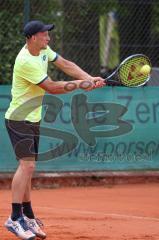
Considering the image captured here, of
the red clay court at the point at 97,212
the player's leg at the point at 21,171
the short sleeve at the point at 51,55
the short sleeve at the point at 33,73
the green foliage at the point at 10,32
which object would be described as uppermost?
the green foliage at the point at 10,32

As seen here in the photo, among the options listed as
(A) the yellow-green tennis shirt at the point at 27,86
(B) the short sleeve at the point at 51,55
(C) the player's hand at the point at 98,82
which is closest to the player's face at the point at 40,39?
(A) the yellow-green tennis shirt at the point at 27,86

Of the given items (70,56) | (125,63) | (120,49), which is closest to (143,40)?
(120,49)

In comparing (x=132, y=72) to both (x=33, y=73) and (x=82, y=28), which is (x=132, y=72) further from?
(x=82, y=28)

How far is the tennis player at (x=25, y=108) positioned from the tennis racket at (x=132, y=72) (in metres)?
0.42

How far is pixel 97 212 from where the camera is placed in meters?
8.71

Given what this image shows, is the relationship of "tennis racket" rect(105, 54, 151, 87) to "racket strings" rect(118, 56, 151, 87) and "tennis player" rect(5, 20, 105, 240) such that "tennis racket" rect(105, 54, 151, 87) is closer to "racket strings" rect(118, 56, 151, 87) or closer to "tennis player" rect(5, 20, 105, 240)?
"racket strings" rect(118, 56, 151, 87)

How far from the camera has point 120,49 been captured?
13.5m

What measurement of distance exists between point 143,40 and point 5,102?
3.39 meters

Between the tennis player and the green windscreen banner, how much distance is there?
378cm

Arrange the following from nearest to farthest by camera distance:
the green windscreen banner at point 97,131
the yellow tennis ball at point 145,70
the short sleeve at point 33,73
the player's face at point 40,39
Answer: the short sleeve at point 33,73 → the player's face at point 40,39 → the yellow tennis ball at point 145,70 → the green windscreen banner at point 97,131

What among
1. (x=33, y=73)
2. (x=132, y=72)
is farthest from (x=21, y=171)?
(x=132, y=72)

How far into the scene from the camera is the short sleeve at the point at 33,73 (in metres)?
6.79

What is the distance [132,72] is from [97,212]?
81.4 inches

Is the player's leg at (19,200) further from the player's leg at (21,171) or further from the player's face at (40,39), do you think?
the player's face at (40,39)
